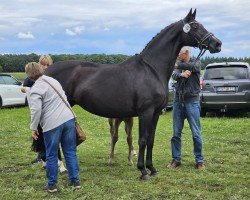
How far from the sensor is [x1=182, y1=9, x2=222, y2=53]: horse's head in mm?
7258

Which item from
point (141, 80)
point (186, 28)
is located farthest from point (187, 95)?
point (186, 28)

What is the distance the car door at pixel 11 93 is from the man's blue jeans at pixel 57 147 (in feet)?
50.3

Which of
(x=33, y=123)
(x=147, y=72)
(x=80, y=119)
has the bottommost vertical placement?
(x=80, y=119)

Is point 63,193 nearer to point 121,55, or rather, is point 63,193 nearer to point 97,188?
point 97,188

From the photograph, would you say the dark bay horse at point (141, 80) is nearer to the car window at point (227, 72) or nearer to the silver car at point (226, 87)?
the silver car at point (226, 87)

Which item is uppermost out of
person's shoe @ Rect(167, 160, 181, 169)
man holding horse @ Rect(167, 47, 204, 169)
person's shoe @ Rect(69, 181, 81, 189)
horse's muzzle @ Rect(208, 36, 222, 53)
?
horse's muzzle @ Rect(208, 36, 222, 53)

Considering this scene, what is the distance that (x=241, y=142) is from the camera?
11.0 m

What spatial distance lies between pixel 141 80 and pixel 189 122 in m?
1.43

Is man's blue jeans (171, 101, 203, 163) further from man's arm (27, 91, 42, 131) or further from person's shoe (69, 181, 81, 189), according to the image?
man's arm (27, 91, 42, 131)

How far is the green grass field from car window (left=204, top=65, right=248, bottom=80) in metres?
4.37

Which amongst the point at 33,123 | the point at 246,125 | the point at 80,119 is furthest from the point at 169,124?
the point at 33,123

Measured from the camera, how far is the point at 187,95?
7785mm

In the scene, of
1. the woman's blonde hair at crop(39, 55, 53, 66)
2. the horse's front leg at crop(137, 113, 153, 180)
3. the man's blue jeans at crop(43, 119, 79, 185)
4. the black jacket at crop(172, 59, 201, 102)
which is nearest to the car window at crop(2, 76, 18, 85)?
the woman's blonde hair at crop(39, 55, 53, 66)

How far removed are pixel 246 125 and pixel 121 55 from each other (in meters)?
5.94
